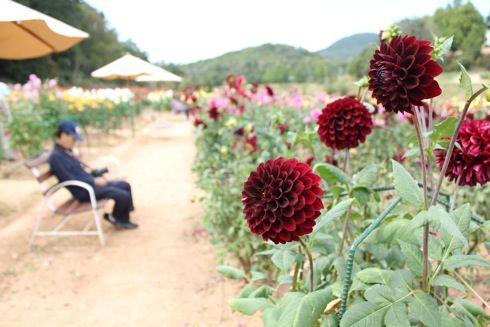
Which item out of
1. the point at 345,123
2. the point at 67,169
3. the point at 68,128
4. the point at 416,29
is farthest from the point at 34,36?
the point at 416,29

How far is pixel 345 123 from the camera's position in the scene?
123cm

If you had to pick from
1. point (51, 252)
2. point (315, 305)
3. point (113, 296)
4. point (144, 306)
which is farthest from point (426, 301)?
point (51, 252)

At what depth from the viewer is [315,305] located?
973 millimetres

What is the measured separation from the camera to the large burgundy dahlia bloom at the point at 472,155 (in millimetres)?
965

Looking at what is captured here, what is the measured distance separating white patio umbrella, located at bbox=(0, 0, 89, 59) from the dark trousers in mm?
1793

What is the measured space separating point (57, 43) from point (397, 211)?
5.50m

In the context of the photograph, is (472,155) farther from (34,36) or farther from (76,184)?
(34,36)

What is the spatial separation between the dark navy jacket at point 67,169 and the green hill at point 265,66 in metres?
11.0

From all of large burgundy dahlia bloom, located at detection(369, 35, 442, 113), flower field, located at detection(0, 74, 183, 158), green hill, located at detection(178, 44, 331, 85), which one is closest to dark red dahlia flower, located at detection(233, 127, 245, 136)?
large burgundy dahlia bloom, located at detection(369, 35, 442, 113)

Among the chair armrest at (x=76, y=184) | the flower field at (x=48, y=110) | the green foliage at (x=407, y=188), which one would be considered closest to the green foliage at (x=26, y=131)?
the flower field at (x=48, y=110)

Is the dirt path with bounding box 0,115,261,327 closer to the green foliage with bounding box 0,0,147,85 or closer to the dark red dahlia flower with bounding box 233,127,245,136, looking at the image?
the dark red dahlia flower with bounding box 233,127,245,136

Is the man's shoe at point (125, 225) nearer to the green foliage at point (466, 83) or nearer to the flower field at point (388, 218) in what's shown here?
the flower field at point (388, 218)

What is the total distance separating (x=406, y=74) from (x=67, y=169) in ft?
12.9

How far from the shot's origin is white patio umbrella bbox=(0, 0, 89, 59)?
4.82m
